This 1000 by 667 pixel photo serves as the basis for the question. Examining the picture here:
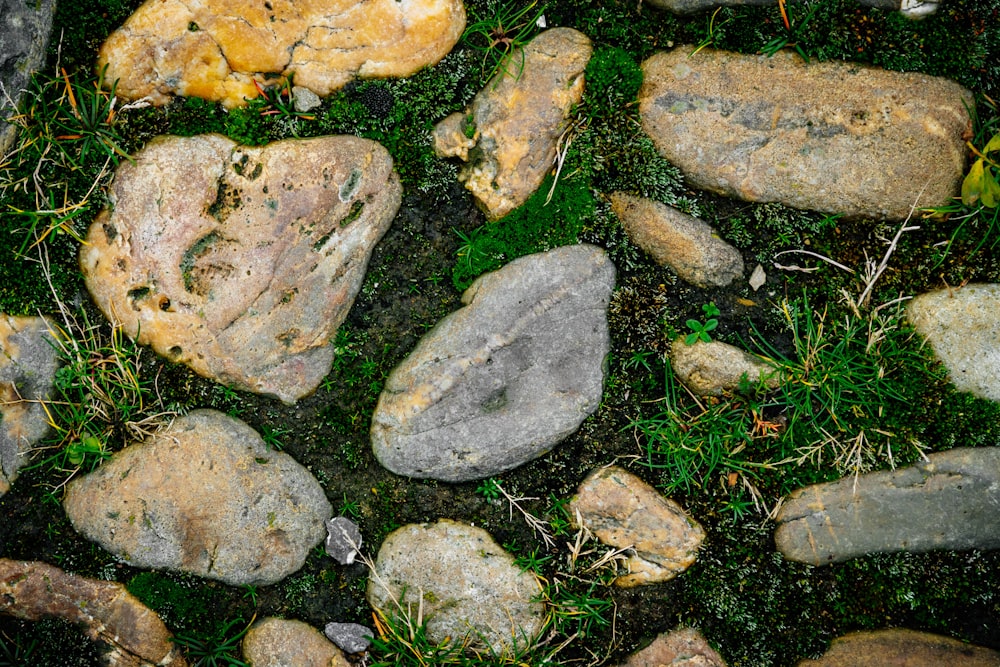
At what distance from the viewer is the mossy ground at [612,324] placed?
3770mm

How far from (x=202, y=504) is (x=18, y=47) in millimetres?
2768

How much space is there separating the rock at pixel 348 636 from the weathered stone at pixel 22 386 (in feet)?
6.81

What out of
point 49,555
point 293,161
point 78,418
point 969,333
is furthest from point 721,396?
point 49,555

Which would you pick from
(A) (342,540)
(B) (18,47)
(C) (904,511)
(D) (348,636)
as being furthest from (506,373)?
(B) (18,47)

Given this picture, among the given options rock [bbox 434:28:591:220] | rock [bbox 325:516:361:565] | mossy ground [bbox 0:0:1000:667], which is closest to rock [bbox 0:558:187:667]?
mossy ground [bbox 0:0:1000:667]


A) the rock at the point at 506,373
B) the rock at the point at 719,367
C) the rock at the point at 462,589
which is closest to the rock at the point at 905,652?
the rock at the point at 719,367

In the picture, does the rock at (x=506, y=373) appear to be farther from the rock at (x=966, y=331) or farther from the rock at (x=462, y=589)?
the rock at (x=966, y=331)

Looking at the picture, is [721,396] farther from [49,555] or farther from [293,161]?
[49,555]

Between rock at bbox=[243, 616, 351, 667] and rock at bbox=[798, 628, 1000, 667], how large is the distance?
9.54ft

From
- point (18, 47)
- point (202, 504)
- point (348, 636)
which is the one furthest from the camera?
point (348, 636)

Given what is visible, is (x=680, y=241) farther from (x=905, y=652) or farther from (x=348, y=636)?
(x=348, y=636)

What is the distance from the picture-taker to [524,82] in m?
3.84

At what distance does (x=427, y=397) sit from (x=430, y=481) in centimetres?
54

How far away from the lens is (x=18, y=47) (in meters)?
3.60
